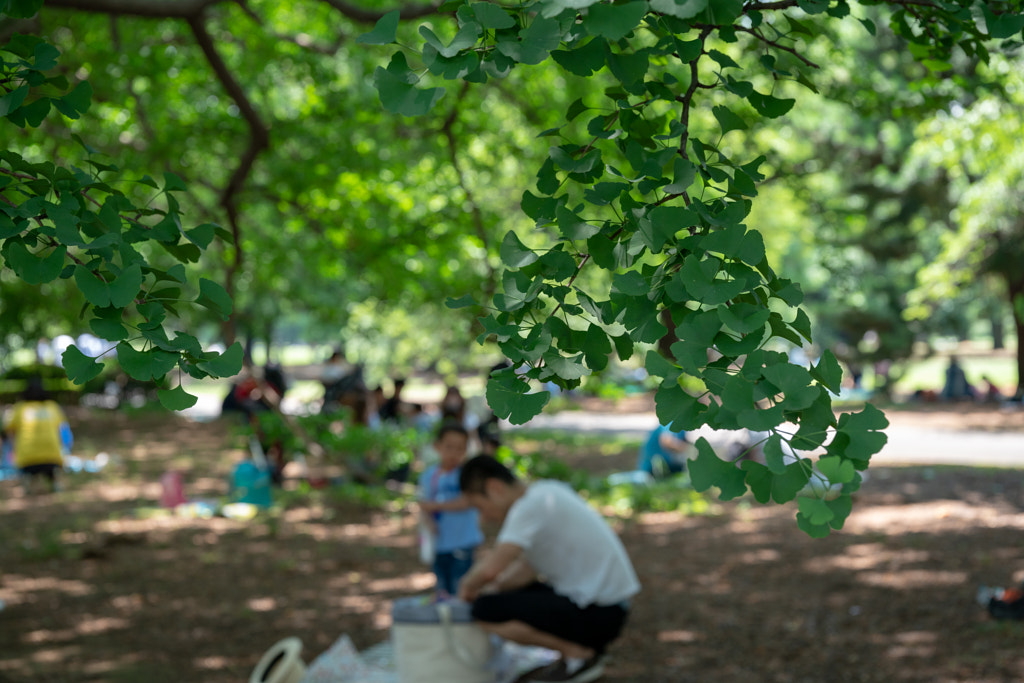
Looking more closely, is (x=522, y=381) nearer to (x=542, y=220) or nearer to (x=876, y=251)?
(x=542, y=220)

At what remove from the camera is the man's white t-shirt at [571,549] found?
15.0ft

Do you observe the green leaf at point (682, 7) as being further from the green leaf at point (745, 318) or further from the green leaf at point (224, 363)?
the green leaf at point (224, 363)

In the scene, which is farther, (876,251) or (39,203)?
(876,251)

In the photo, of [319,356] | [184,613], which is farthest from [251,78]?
[319,356]

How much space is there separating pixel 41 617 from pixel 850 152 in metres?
20.1

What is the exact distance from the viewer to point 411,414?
1224 cm

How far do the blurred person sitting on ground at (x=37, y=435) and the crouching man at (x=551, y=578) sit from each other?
816 cm

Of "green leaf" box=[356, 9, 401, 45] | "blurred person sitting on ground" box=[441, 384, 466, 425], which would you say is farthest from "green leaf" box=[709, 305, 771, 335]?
"blurred person sitting on ground" box=[441, 384, 466, 425]

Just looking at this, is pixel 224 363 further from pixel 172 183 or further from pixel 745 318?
pixel 745 318

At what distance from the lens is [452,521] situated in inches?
227

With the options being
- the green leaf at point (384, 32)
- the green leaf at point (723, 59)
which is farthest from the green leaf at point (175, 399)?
the green leaf at point (723, 59)

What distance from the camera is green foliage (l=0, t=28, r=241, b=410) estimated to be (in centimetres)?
174

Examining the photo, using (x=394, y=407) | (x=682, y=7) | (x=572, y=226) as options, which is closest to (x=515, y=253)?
(x=572, y=226)

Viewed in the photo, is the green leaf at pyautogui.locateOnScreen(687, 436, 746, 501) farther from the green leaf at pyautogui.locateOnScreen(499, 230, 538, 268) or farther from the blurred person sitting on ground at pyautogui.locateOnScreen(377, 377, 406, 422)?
the blurred person sitting on ground at pyautogui.locateOnScreen(377, 377, 406, 422)
